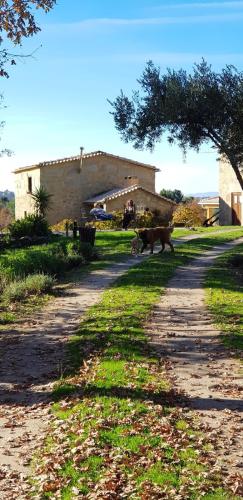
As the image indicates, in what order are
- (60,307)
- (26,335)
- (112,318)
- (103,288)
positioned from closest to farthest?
(26,335), (112,318), (60,307), (103,288)

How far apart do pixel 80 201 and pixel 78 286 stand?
32462mm

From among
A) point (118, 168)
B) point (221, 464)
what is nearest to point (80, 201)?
point (118, 168)

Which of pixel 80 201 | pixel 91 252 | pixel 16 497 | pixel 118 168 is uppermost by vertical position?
pixel 118 168

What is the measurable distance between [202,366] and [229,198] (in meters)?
35.0

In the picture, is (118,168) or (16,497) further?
(118,168)

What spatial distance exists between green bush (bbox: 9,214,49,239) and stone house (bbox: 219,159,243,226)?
1926cm

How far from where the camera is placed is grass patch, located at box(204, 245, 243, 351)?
402 inches

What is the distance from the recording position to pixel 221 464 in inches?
206

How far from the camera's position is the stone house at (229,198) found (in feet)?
137

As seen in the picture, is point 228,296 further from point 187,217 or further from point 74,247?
point 187,217

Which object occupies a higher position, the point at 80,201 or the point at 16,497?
the point at 80,201

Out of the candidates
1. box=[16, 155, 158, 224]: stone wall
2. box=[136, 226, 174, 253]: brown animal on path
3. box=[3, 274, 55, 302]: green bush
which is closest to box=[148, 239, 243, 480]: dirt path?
box=[3, 274, 55, 302]: green bush

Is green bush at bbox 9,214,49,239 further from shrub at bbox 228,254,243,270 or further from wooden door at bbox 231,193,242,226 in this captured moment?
wooden door at bbox 231,193,242,226

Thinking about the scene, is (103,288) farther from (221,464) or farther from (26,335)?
(221,464)
